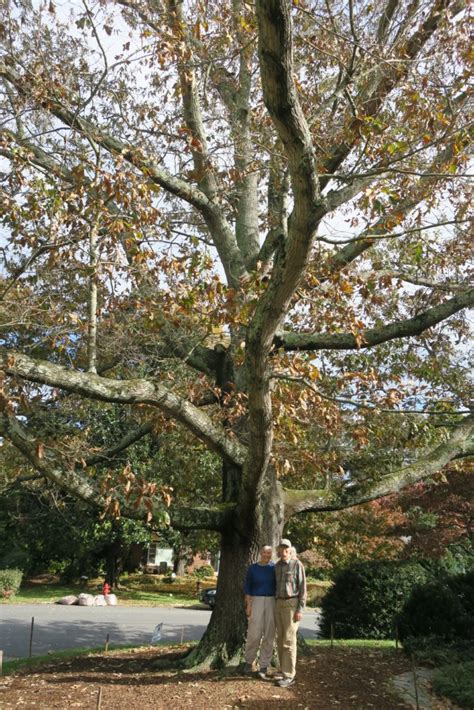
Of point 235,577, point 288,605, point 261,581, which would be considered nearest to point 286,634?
point 288,605

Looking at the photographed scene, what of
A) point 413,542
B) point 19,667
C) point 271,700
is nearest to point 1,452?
point 19,667

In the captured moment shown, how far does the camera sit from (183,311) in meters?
8.05

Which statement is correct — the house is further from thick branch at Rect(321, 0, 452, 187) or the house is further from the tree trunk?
thick branch at Rect(321, 0, 452, 187)

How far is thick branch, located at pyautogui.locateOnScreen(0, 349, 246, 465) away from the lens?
20.7 feet

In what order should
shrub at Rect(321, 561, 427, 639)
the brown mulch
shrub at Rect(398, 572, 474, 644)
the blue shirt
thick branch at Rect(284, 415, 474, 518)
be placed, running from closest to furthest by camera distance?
the brown mulch < the blue shirt < thick branch at Rect(284, 415, 474, 518) < shrub at Rect(398, 572, 474, 644) < shrub at Rect(321, 561, 427, 639)

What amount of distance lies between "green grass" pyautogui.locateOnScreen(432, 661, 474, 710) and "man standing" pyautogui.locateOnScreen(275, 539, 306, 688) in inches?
73.3

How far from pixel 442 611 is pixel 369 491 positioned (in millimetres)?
3357

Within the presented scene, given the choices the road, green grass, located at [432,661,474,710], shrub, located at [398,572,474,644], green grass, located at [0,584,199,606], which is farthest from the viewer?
green grass, located at [0,584,199,606]

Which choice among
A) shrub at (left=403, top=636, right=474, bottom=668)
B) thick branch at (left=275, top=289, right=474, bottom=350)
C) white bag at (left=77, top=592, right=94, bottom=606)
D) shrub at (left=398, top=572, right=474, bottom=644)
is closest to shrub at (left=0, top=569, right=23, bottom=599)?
white bag at (left=77, top=592, right=94, bottom=606)

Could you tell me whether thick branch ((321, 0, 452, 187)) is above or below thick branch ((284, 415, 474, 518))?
above

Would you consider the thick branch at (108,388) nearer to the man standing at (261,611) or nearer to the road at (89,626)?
the man standing at (261,611)

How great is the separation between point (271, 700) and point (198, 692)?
90 cm

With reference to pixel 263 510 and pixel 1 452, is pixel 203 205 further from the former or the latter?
Result: pixel 1 452

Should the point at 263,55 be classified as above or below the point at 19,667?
above
